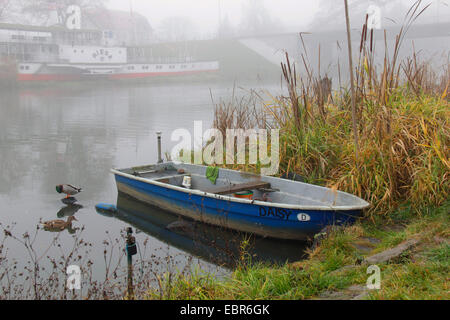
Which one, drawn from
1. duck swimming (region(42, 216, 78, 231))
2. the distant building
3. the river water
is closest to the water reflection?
the river water

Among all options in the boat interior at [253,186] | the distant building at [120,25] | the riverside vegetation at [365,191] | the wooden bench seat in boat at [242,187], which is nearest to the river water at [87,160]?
the boat interior at [253,186]

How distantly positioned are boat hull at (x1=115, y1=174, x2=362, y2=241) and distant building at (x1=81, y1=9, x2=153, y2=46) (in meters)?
52.4

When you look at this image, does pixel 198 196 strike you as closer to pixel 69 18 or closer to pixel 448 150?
pixel 448 150

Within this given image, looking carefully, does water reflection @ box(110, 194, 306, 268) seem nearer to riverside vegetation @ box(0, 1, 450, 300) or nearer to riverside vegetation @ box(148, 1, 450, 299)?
riverside vegetation @ box(0, 1, 450, 300)

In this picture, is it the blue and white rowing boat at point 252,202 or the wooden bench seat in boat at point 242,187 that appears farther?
the wooden bench seat in boat at point 242,187

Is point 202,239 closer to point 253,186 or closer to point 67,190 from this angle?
point 253,186

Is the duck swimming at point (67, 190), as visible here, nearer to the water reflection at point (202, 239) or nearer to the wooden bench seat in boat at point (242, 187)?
the water reflection at point (202, 239)

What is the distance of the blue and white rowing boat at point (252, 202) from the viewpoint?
7.02m

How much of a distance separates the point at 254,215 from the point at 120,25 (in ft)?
287

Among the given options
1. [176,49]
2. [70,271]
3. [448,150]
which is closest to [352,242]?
[448,150]

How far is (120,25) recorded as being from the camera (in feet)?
292

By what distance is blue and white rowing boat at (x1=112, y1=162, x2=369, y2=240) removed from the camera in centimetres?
702

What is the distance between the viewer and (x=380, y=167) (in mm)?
7082

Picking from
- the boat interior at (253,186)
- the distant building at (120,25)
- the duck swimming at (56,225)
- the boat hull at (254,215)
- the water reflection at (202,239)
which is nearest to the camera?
the boat hull at (254,215)
